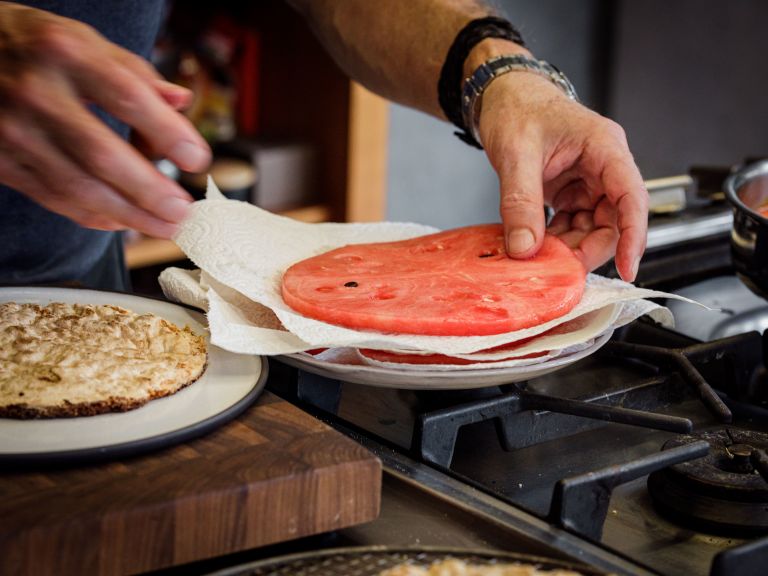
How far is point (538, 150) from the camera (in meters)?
1.08

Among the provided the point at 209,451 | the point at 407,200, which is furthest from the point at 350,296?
the point at 407,200

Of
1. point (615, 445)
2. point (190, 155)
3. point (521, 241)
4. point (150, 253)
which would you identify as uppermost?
point (190, 155)

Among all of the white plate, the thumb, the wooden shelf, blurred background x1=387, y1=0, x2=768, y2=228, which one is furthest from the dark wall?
the white plate

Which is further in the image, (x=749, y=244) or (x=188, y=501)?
(x=749, y=244)

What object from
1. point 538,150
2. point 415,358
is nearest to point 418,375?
point 415,358

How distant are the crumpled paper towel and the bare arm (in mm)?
74

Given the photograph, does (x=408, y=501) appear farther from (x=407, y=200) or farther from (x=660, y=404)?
(x=407, y=200)

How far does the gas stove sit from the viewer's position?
66 cm

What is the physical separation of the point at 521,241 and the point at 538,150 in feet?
0.41

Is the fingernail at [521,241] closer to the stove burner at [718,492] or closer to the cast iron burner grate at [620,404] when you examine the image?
the cast iron burner grate at [620,404]

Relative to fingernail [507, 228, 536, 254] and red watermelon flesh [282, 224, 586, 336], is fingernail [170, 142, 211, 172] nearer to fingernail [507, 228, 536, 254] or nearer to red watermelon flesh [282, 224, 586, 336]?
red watermelon flesh [282, 224, 586, 336]

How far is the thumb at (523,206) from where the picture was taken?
101cm

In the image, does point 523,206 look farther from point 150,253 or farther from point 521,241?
point 150,253

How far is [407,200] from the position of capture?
2.95 meters
